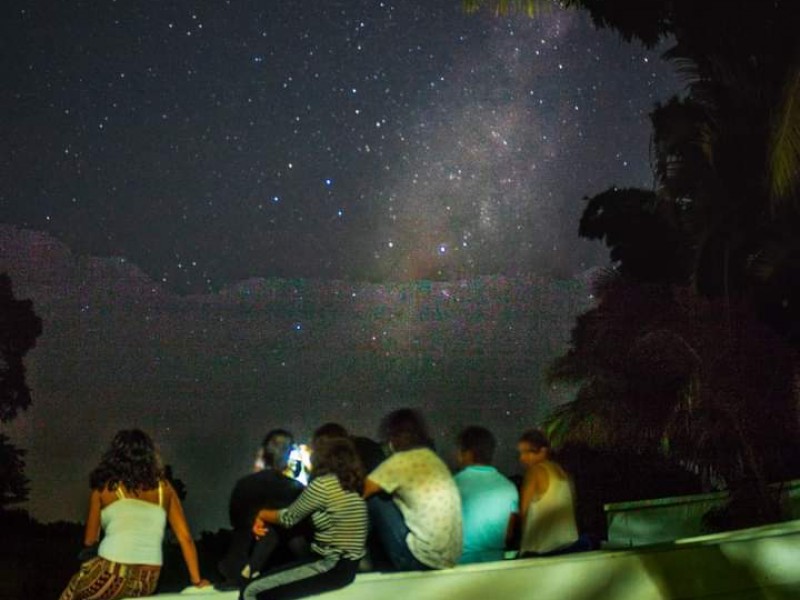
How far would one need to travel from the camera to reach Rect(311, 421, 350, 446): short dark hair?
6.50 meters

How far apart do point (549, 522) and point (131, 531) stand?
102 inches

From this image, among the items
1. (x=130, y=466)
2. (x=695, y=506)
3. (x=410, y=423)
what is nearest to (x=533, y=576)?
(x=410, y=423)

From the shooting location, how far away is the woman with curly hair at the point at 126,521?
5.60m

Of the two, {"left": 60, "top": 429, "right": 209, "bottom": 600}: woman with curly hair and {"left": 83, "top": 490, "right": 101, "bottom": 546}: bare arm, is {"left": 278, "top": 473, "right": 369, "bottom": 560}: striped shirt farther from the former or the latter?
{"left": 83, "top": 490, "right": 101, "bottom": 546}: bare arm

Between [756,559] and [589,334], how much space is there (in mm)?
12136

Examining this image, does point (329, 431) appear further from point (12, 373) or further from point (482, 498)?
point (12, 373)

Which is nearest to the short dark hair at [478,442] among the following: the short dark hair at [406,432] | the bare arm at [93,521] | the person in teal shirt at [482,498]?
the person in teal shirt at [482,498]

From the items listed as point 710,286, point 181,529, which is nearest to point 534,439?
point 181,529

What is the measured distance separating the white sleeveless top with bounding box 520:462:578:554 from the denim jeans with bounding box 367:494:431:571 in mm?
973

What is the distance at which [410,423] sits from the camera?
21.0ft

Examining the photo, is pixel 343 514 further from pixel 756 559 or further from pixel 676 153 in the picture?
pixel 676 153

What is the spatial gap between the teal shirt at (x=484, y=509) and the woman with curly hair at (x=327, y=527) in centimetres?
126

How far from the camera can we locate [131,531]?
18.6 feet

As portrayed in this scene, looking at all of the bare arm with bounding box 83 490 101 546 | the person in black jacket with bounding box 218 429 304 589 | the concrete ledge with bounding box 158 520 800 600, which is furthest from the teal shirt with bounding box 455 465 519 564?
the bare arm with bounding box 83 490 101 546
